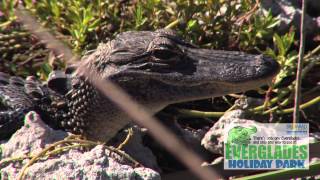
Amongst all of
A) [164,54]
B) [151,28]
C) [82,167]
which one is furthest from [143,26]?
[82,167]

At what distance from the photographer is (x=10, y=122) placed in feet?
8.14

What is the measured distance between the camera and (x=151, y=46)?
231 cm

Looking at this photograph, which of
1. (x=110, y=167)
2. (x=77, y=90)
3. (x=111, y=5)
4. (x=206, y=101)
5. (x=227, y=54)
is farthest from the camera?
(x=111, y=5)

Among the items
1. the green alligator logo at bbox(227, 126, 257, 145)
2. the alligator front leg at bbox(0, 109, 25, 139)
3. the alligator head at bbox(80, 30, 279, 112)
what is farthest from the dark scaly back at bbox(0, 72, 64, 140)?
the green alligator logo at bbox(227, 126, 257, 145)

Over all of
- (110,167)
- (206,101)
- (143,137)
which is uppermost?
(206,101)

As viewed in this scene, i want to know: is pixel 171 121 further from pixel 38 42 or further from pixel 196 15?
pixel 38 42

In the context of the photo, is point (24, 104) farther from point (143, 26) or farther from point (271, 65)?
point (271, 65)

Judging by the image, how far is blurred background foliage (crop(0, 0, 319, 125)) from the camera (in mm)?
2834

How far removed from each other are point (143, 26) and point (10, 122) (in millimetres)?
745

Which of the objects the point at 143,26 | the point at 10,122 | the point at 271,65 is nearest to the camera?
the point at 271,65

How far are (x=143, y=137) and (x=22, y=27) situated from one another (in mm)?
945

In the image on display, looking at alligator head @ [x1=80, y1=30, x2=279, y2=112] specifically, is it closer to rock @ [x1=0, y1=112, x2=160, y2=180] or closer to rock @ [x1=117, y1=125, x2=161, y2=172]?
rock @ [x1=117, y1=125, x2=161, y2=172]

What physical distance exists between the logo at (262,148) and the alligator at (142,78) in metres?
0.21

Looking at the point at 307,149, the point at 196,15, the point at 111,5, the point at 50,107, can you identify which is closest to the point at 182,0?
the point at 196,15
